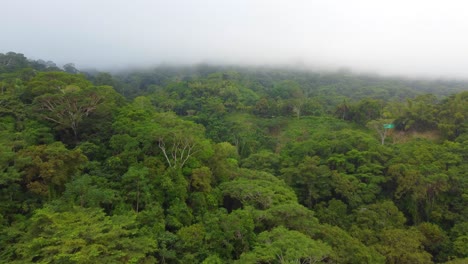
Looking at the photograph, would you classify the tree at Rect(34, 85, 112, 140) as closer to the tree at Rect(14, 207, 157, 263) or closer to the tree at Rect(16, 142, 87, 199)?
the tree at Rect(16, 142, 87, 199)

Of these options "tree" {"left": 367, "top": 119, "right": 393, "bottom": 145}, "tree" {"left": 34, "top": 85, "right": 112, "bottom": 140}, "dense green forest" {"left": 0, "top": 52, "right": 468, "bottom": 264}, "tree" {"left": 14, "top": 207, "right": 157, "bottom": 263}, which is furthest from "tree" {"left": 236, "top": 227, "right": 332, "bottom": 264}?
"tree" {"left": 367, "top": 119, "right": 393, "bottom": 145}

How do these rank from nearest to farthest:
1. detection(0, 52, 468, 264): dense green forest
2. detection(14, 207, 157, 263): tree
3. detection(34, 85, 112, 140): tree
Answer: detection(14, 207, 157, 263): tree < detection(0, 52, 468, 264): dense green forest < detection(34, 85, 112, 140): tree

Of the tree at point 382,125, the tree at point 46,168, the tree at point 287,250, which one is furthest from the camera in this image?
the tree at point 382,125

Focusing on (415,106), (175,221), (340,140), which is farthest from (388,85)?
(175,221)

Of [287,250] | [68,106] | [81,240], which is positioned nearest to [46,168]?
[81,240]

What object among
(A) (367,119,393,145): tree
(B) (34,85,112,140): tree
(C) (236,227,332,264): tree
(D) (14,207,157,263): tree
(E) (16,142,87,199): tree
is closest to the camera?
(D) (14,207,157,263): tree

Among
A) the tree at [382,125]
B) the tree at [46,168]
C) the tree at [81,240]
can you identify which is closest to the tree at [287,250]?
the tree at [81,240]

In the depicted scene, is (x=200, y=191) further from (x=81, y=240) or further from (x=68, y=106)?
(x=68, y=106)

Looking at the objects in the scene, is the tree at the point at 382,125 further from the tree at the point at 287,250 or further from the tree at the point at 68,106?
the tree at the point at 68,106

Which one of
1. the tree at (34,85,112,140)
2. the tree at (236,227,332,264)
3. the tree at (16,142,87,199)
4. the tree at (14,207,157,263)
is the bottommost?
the tree at (236,227,332,264)
